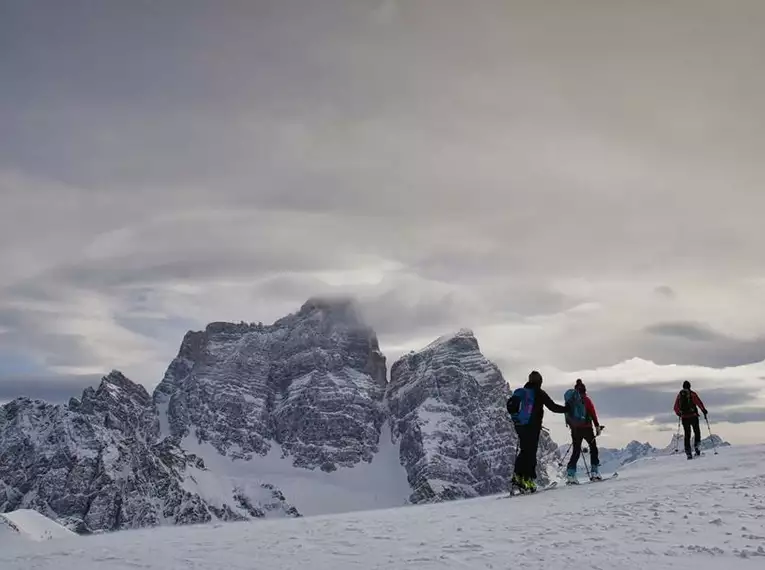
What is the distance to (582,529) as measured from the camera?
12.9 metres

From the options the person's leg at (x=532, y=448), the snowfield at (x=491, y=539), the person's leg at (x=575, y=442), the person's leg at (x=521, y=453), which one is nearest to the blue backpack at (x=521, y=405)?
the person's leg at (x=521, y=453)

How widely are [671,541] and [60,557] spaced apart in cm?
1057

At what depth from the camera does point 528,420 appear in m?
19.4

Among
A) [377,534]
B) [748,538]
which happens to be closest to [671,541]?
[748,538]

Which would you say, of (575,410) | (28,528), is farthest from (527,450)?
(28,528)

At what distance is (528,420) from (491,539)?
7.15 m

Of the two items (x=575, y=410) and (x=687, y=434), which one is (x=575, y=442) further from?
(x=687, y=434)

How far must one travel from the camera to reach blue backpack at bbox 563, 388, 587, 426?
21.2 meters

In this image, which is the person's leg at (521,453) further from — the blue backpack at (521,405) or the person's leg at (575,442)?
the person's leg at (575,442)

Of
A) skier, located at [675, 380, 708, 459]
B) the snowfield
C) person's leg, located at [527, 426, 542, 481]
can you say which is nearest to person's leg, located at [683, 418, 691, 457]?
skier, located at [675, 380, 708, 459]

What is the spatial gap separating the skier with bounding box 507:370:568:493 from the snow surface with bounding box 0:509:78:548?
35.9 feet

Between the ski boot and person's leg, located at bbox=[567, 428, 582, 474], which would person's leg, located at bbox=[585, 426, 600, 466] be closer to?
person's leg, located at bbox=[567, 428, 582, 474]

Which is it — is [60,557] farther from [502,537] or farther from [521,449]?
[521,449]

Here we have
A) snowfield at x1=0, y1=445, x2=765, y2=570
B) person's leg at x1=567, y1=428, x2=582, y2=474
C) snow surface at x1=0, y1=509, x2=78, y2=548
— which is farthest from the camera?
person's leg at x1=567, y1=428, x2=582, y2=474
